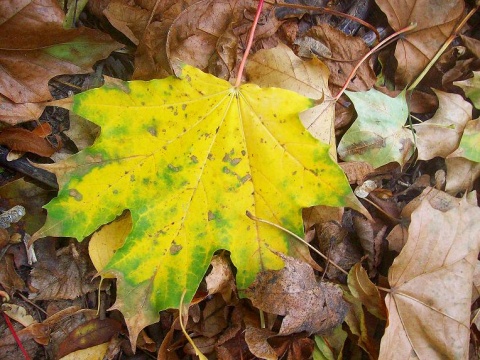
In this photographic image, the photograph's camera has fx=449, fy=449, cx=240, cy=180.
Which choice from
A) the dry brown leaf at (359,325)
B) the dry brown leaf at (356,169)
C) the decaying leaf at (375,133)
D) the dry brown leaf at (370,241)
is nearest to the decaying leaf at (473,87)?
the decaying leaf at (375,133)

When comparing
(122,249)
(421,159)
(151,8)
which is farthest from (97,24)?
(421,159)

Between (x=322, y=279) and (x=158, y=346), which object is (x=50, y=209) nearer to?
(x=158, y=346)

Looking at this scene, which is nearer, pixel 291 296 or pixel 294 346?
pixel 291 296

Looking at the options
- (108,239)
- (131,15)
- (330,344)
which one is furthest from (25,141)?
(330,344)

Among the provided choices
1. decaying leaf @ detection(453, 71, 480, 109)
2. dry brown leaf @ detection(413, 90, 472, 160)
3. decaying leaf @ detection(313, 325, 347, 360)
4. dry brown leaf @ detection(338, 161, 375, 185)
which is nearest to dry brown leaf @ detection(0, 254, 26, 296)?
decaying leaf @ detection(313, 325, 347, 360)

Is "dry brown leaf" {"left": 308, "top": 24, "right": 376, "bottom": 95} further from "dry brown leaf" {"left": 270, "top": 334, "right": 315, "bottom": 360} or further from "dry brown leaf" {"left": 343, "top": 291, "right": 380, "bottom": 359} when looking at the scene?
"dry brown leaf" {"left": 270, "top": 334, "right": 315, "bottom": 360}

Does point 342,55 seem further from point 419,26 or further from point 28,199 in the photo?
point 28,199
